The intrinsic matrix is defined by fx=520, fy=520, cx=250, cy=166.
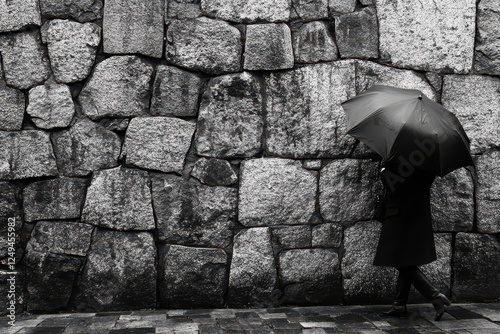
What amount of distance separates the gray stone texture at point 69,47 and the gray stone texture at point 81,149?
1.25ft

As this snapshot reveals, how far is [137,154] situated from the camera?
3889mm

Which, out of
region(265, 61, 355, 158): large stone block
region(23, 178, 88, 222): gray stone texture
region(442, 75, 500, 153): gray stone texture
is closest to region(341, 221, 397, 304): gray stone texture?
region(265, 61, 355, 158): large stone block

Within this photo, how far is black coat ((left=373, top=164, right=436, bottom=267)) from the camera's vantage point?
11.7 feet

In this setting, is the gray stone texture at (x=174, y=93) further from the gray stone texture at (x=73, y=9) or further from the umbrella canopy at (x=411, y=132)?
the umbrella canopy at (x=411, y=132)

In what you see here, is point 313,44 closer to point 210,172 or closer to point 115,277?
point 210,172

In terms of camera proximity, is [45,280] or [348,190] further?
[348,190]

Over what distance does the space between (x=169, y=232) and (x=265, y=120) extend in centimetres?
113

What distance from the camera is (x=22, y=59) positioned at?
3.84m

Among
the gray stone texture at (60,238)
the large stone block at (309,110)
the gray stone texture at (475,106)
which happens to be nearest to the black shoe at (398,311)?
the large stone block at (309,110)

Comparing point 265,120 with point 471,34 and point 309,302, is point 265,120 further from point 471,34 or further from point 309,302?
point 471,34

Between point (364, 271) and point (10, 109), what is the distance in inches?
115

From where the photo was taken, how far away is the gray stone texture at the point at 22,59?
3.83 metres

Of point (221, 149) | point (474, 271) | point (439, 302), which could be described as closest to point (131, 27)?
point (221, 149)

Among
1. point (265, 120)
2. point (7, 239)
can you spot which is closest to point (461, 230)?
point (265, 120)
